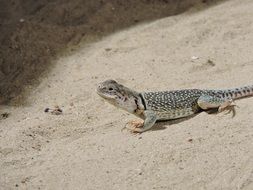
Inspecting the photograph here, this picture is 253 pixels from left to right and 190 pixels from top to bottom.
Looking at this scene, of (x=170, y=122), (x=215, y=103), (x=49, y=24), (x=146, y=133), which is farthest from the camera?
(x=49, y=24)

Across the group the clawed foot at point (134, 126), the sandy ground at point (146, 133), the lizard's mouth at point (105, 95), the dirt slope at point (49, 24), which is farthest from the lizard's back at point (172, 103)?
the dirt slope at point (49, 24)

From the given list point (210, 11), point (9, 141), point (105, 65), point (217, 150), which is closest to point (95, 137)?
point (9, 141)

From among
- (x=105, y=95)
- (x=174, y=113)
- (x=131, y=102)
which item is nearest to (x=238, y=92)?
(x=174, y=113)

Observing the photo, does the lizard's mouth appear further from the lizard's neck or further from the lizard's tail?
the lizard's tail

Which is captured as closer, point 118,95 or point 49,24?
point 118,95

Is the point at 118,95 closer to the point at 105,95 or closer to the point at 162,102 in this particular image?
the point at 105,95

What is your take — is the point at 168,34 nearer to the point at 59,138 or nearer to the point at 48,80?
the point at 48,80
